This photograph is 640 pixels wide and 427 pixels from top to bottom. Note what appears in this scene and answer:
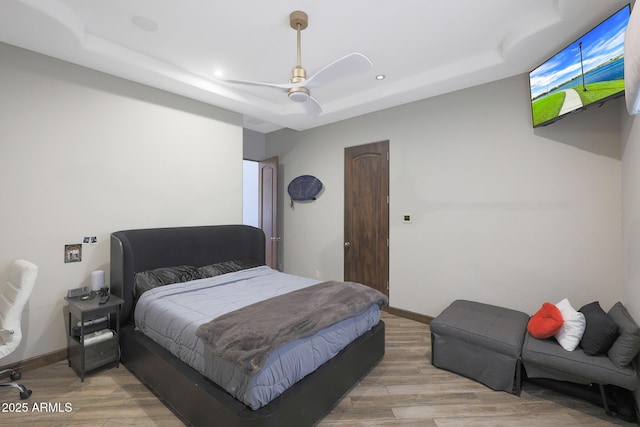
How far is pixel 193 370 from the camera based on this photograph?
1981mm

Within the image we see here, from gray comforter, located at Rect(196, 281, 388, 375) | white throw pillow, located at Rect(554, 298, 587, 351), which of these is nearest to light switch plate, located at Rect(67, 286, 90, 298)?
gray comforter, located at Rect(196, 281, 388, 375)

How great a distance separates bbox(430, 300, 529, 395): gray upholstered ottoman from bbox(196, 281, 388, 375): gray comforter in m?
0.75

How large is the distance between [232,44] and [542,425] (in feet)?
13.0

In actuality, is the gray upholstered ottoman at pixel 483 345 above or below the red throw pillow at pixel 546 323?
below

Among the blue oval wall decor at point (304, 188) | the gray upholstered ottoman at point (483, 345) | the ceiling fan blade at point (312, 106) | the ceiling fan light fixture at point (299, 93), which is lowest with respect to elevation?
the gray upholstered ottoman at point (483, 345)

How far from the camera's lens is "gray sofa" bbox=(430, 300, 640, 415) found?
1925 millimetres

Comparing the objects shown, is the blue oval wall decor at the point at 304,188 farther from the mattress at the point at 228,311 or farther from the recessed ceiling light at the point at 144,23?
the recessed ceiling light at the point at 144,23

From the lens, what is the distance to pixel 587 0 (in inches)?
76.6

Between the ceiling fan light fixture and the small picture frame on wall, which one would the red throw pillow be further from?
the small picture frame on wall

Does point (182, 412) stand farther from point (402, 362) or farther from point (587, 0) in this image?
point (587, 0)

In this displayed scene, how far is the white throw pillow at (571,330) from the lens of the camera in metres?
2.14

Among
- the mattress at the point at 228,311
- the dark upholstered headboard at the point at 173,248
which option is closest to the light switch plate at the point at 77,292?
the dark upholstered headboard at the point at 173,248

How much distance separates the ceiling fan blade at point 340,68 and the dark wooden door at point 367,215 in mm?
2068

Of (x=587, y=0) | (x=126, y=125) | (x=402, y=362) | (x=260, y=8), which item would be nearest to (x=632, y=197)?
(x=587, y=0)
